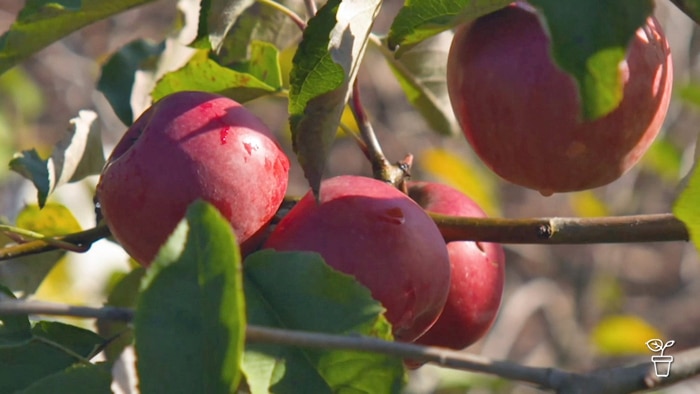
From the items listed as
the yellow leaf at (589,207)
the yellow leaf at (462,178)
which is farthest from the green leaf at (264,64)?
the yellow leaf at (589,207)

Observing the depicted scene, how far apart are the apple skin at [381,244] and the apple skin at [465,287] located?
105mm

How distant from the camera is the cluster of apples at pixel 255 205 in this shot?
703 mm

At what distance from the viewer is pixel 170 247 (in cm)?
53

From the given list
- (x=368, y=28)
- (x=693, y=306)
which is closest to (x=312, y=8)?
(x=368, y=28)

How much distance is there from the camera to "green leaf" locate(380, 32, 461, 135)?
1014 millimetres

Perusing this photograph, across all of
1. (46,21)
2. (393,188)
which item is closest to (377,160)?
(393,188)

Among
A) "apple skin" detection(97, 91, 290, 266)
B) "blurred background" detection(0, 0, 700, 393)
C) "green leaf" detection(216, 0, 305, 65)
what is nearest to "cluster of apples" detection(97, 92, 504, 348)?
"apple skin" detection(97, 91, 290, 266)

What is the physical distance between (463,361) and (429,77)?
57cm

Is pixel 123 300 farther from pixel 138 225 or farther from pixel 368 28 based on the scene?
pixel 368 28

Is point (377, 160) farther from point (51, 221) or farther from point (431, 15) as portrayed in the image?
point (51, 221)

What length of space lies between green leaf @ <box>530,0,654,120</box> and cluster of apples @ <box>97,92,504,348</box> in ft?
0.66

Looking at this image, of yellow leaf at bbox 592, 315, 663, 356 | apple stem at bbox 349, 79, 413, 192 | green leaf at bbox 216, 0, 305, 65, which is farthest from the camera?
yellow leaf at bbox 592, 315, 663, 356

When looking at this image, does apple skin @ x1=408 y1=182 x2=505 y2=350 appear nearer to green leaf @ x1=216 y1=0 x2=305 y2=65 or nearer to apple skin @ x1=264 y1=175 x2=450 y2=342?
apple skin @ x1=264 y1=175 x2=450 y2=342

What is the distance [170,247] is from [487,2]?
313 millimetres
